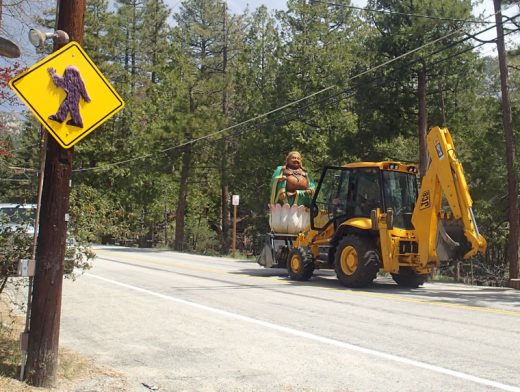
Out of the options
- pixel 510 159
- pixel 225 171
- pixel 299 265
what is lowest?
pixel 299 265

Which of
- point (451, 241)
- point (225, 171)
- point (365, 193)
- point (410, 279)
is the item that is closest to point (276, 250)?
point (365, 193)

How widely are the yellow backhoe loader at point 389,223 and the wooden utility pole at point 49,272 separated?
8.95 metres

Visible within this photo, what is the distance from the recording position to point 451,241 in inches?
488

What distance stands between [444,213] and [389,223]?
124cm

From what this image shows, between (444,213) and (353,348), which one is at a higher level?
(444,213)

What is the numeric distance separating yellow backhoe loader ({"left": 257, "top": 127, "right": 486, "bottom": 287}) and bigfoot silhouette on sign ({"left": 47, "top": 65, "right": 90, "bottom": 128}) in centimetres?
908

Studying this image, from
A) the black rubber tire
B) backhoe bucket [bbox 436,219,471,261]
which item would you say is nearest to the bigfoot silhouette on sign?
backhoe bucket [bbox 436,219,471,261]

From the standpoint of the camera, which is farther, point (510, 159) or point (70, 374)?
point (510, 159)

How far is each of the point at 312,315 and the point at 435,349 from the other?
2.83m

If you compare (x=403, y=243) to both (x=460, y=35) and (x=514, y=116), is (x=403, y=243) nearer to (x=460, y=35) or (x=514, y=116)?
(x=460, y=35)

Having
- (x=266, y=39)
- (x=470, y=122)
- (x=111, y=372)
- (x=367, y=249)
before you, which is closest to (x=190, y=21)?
(x=266, y=39)

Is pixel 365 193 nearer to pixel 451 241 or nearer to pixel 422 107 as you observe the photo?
pixel 451 241

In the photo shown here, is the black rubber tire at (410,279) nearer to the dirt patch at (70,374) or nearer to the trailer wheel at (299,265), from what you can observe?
the trailer wheel at (299,265)

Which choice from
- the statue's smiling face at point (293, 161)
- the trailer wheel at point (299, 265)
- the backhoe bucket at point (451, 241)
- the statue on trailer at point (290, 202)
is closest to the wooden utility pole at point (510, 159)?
the backhoe bucket at point (451, 241)
